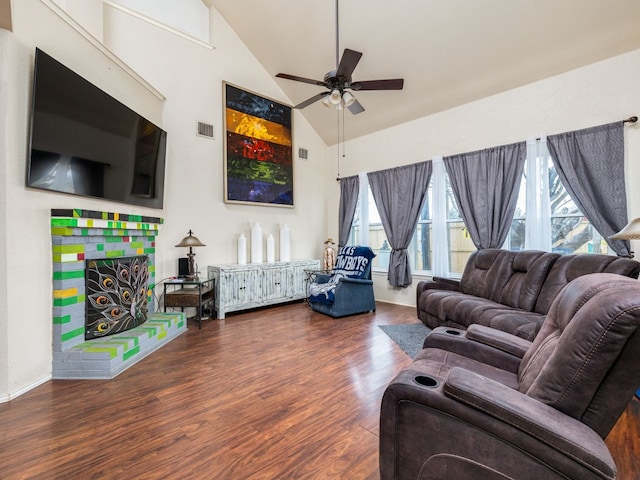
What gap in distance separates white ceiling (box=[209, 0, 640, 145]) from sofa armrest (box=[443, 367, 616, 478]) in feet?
12.4

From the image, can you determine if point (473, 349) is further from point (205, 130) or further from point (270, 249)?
point (205, 130)

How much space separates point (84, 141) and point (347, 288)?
3359mm

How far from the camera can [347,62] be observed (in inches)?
108

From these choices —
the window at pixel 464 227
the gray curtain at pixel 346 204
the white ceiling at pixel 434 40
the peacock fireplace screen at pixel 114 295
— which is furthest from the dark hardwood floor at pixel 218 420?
the white ceiling at pixel 434 40

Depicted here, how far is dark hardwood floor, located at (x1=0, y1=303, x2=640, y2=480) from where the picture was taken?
4.91 ft

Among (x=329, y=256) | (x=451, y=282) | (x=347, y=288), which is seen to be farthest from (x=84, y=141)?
(x=451, y=282)

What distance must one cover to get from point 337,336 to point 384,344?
560 mm

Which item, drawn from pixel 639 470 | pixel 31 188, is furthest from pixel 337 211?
pixel 639 470

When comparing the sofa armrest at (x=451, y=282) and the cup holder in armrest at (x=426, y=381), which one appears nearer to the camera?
the cup holder in armrest at (x=426, y=381)

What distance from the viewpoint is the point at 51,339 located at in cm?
243

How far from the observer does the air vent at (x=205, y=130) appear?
4.49 metres

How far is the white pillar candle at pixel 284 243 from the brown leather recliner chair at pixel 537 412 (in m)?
4.16

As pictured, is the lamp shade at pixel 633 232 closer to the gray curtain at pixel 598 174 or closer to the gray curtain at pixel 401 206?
the gray curtain at pixel 598 174

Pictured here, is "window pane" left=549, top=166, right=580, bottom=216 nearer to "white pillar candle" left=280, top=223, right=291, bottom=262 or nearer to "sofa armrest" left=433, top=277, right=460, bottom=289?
"sofa armrest" left=433, top=277, right=460, bottom=289
